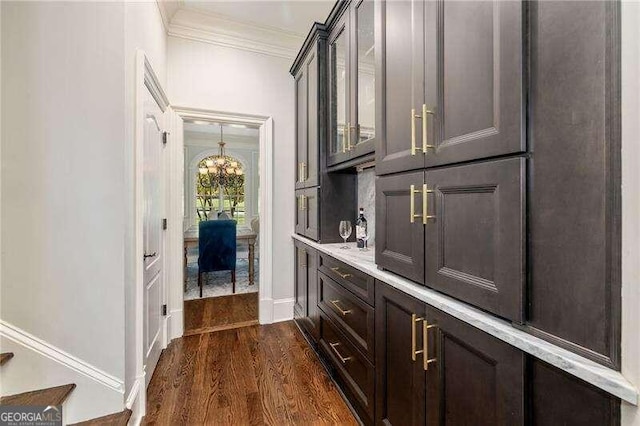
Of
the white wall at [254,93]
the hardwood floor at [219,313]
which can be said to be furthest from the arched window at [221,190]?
the white wall at [254,93]

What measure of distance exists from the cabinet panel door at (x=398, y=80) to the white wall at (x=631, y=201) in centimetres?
58

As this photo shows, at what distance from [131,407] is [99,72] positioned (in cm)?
174

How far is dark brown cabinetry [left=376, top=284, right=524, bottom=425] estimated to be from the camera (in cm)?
77

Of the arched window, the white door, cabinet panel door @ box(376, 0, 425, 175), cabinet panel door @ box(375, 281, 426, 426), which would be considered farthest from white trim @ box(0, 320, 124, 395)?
the arched window

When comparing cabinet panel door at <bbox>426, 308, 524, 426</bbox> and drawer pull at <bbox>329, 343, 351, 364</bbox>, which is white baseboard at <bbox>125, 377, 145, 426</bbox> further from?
cabinet panel door at <bbox>426, 308, 524, 426</bbox>

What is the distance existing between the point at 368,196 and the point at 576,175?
173 centimetres

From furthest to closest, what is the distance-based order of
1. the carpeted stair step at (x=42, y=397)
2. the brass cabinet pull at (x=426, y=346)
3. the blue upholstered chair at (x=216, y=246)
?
the blue upholstered chair at (x=216, y=246), the carpeted stair step at (x=42, y=397), the brass cabinet pull at (x=426, y=346)

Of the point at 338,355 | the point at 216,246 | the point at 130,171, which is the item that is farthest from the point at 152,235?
the point at 216,246

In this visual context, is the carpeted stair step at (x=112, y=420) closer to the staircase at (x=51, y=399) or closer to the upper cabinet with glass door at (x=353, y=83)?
the staircase at (x=51, y=399)

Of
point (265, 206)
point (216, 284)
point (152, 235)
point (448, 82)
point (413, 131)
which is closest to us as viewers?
point (448, 82)

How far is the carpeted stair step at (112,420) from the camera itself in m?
1.37

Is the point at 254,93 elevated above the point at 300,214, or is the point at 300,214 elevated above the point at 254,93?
the point at 254,93

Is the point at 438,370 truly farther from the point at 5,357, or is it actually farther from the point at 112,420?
the point at 5,357

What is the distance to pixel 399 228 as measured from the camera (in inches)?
48.8
